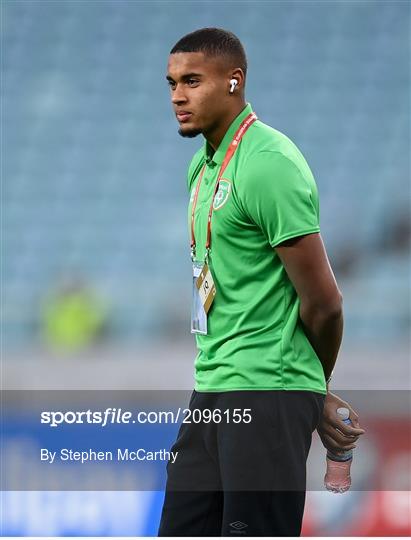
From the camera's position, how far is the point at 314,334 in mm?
1787

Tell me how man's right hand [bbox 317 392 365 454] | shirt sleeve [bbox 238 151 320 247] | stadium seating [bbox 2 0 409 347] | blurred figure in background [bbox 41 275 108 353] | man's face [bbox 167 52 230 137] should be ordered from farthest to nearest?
stadium seating [bbox 2 0 409 347]
blurred figure in background [bbox 41 275 108 353]
man's right hand [bbox 317 392 365 454]
man's face [bbox 167 52 230 137]
shirt sleeve [bbox 238 151 320 247]

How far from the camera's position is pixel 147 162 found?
7.56m

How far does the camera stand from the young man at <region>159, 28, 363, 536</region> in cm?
172

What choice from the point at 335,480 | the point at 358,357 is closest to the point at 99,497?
the point at 335,480

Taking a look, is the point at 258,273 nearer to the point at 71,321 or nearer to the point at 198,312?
the point at 198,312

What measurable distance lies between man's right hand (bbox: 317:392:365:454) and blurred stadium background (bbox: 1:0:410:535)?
410 centimetres

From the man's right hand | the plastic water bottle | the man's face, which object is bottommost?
the plastic water bottle

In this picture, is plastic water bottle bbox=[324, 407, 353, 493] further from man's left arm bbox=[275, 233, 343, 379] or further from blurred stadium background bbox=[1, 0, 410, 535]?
blurred stadium background bbox=[1, 0, 410, 535]

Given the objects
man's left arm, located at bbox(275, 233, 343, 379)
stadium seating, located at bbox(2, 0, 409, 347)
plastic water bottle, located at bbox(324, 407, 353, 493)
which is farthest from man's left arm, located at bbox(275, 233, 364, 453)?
Result: stadium seating, located at bbox(2, 0, 409, 347)

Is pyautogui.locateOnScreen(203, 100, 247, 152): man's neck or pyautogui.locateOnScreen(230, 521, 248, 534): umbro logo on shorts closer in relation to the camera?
pyautogui.locateOnScreen(230, 521, 248, 534): umbro logo on shorts

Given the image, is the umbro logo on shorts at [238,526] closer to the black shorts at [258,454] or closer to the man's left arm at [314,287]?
the black shorts at [258,454]

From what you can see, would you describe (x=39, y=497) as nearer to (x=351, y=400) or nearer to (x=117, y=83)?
(x=351, y=400)

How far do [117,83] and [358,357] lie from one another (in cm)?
288

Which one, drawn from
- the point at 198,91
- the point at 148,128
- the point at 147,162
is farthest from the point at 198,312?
the point at 148,128
